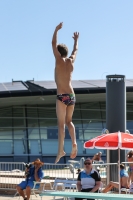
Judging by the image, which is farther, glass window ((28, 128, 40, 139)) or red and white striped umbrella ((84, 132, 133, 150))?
glass window ((28, 128, 40, 139))

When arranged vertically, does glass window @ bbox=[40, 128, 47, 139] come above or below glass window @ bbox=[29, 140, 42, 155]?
above

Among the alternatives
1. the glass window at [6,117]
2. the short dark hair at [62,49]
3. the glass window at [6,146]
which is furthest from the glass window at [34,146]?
the short dark hair at [62,49]

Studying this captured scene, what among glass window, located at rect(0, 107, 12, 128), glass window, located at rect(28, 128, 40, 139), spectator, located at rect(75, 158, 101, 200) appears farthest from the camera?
glass window, located at rect(0, 107, 12, 128)

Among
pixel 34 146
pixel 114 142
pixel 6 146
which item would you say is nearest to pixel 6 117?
pixel 6 146

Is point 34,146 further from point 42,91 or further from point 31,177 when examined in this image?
point 31,177

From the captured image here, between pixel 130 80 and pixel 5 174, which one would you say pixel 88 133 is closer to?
pixel 130 80

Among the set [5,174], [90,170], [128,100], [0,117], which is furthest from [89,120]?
[90,170]

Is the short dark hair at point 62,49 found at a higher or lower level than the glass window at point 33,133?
higher

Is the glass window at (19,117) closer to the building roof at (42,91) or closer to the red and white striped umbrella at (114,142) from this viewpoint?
the building roof at (42,91)

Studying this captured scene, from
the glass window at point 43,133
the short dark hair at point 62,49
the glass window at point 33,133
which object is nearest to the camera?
the short dark hair at point 62,49

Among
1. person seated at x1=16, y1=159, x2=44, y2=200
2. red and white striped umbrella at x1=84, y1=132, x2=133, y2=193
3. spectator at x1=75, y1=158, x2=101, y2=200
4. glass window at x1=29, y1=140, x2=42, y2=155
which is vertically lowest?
glass window at x1=29, y1=140, x2=42, y2=155

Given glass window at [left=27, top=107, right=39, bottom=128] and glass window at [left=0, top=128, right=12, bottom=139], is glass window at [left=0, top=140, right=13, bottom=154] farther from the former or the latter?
glass window at [left=27, top=107, right=39, bottom=128]

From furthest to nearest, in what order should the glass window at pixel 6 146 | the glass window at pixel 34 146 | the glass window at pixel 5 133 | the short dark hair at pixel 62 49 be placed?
1. the glass window at pixel 5 133
2. the glass window at pixel 34 146
3. the glass window at pixel 6 146
4. the short dark hair at pixel 62 49

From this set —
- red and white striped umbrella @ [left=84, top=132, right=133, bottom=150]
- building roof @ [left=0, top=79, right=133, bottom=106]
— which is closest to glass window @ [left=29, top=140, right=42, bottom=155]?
building roof @ [left=0, top=79, right=133, bottom=106]
